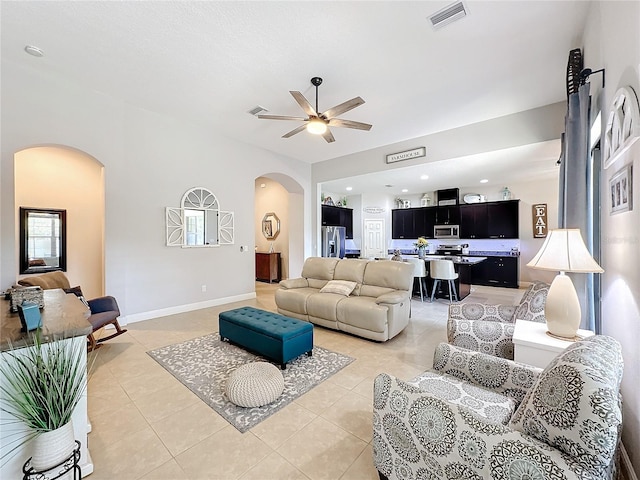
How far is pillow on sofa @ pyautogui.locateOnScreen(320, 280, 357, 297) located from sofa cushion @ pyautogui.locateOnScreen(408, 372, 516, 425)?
7.35 feet

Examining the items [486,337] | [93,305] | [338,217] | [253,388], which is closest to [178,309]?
[93,305]

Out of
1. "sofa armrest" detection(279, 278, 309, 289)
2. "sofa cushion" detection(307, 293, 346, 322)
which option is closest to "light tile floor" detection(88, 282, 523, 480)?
"sofa cushion" detection(307, 293, 346, 322)

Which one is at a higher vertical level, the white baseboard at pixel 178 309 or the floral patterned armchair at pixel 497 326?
the floral patterned armchair at pixel 497 326

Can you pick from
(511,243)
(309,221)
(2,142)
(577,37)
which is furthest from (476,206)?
(2,142)

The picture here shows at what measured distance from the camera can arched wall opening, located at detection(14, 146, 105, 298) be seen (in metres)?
4.34

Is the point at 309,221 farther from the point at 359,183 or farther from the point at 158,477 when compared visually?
the point at 158,477

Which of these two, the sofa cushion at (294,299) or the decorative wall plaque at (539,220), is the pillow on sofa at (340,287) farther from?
the decorative wall plaque at (539,220)

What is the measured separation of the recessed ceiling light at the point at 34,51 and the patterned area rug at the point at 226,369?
3485 millimetres

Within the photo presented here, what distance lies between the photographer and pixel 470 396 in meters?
1.53

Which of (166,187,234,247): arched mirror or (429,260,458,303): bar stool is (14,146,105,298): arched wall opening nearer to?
(166,187,234,247): arched mirror

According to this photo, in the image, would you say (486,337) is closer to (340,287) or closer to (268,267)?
(340,287)

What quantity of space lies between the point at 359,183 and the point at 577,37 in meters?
4.73

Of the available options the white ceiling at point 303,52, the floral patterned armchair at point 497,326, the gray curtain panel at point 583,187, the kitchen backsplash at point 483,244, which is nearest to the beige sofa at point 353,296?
the floral patterned armchair at point 497,326

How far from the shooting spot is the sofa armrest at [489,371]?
158cm
